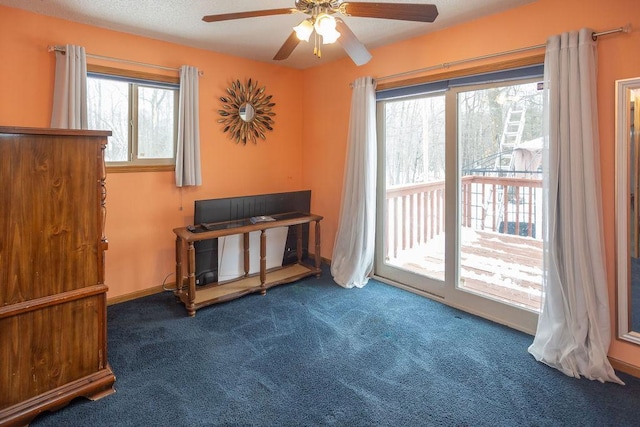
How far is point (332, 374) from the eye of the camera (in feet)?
7.20

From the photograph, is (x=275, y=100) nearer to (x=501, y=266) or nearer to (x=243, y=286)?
(x=243, y=286)

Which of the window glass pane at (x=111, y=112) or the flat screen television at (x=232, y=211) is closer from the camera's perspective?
the window glass pane at (x=111, y=112)

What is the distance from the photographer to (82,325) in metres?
1.97

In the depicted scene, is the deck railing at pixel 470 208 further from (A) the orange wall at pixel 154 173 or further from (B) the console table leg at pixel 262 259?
(A) the orange wall at pixel 154 173

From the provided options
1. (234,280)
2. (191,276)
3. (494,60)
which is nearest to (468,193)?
(494,60)

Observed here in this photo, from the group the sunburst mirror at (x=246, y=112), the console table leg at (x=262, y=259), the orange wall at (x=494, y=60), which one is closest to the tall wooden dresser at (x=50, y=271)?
the console table leg at (x=262, y=259)

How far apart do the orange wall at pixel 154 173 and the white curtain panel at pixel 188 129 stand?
0.53 feet

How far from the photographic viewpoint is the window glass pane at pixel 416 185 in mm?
3307

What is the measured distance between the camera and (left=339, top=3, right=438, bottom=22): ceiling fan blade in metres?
1.63

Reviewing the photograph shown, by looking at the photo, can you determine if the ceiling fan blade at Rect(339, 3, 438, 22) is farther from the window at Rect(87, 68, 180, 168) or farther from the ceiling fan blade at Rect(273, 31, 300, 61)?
the window at Rect(87, 68, 180, 168)

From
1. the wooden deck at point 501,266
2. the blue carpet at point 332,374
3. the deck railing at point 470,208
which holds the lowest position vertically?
the blue carpet at point 332,374

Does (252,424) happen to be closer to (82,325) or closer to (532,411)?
(82,325)

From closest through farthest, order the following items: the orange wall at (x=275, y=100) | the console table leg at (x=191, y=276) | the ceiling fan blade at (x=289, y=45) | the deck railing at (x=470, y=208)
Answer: the ceiling fan blade at (x=289, y=45) → the orange wall at (x=275, y=100) → the deck railing at (x=470, y=208) → the console table leg at (x=191, y=276)

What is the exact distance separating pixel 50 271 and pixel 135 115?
1.87 metres
